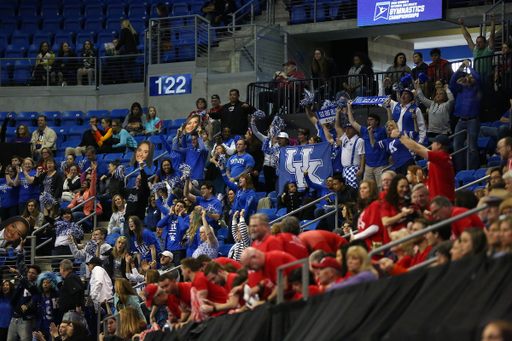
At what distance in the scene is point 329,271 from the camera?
6.65m

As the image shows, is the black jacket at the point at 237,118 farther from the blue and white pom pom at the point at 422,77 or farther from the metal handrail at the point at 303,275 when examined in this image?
the metal handrail at the point at 303,275

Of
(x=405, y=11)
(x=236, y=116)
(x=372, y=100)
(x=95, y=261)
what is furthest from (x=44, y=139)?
(x=405, y=11)

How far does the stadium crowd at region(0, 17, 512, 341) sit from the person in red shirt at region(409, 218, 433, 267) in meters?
0.02

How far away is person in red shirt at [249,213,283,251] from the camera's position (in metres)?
7.35

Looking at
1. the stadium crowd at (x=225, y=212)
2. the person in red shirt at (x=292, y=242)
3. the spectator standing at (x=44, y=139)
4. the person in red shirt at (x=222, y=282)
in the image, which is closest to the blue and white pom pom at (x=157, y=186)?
the stadium crowd at (x=225, y=212)

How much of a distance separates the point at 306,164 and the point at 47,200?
4.58m

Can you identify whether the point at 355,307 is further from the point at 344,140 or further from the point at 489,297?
the point at 344,140

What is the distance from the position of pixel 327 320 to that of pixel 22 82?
15.2 meters

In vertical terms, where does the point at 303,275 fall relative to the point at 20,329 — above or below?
above

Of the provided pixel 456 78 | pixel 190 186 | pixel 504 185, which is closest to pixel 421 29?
pixel 456 78

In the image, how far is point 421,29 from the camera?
17.6 meters

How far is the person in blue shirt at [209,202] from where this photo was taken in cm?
1179

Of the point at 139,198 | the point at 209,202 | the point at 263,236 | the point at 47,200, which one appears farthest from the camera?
the point at 47,200

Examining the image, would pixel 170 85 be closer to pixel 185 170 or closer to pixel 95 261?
pixel 185 170
